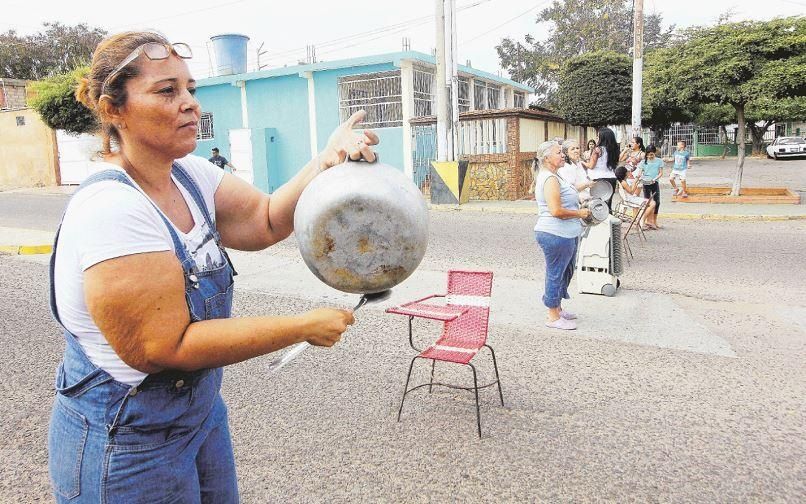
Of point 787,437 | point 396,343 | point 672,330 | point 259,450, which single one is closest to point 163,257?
point 259,450

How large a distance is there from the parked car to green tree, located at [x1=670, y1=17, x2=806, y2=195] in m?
24.5

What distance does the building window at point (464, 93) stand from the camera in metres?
22.7

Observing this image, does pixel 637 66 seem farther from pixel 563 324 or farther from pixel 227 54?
pixel 227 54

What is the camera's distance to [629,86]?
22406 millimetres

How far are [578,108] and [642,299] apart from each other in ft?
58.0

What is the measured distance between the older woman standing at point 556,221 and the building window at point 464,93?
58.5ft

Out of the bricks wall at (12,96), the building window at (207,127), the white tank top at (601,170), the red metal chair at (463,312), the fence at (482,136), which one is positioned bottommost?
the red metal chair at (463,312)

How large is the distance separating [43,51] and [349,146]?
46280 millimetres

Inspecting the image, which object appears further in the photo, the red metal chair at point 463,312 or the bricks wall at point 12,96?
the bricks wall at point 12,96

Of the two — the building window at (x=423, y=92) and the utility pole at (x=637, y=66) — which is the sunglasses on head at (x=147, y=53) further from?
the building window at (x=423, y=92)

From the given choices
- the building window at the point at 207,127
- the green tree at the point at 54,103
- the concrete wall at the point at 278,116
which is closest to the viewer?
the concrete wall at the point at 278,116

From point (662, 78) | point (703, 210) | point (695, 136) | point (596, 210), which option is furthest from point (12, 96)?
point (695, 136)

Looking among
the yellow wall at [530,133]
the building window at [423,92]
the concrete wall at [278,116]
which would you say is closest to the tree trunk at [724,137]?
the yellow wall at [530,133]

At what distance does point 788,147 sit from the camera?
34.9 metres
